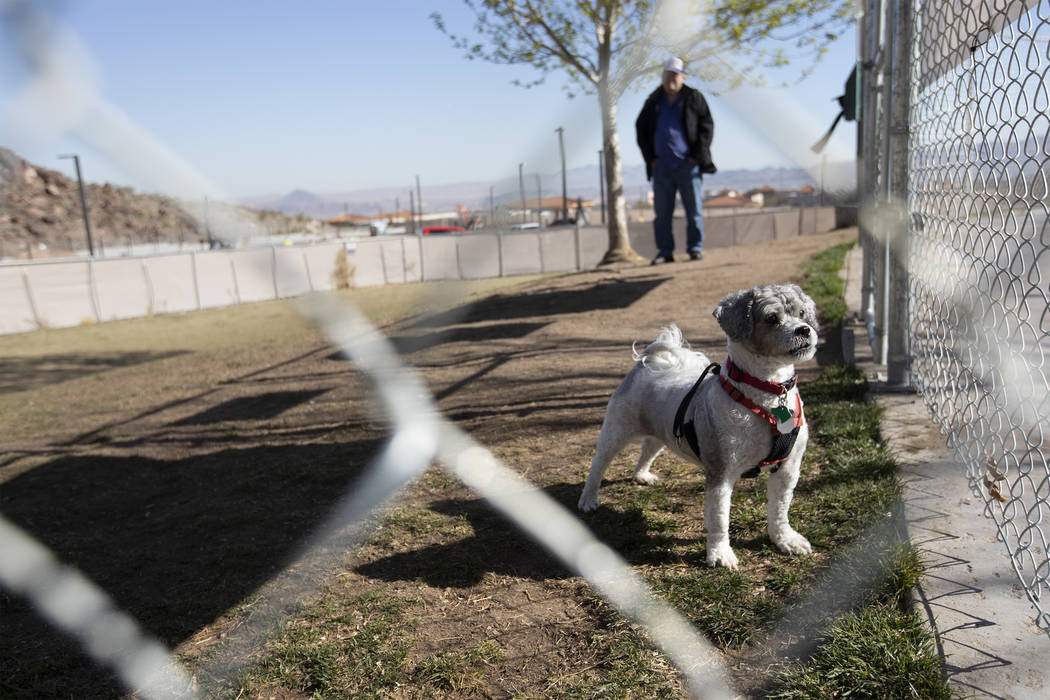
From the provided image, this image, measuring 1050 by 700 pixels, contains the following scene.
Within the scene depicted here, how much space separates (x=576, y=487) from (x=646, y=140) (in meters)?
6.13

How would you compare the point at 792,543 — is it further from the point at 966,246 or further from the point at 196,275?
the point at 196,275

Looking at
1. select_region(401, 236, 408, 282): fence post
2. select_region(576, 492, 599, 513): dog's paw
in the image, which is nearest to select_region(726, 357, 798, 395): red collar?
select_region(576, 492, 599, 513): dog's paw

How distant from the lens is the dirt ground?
3.03 meters

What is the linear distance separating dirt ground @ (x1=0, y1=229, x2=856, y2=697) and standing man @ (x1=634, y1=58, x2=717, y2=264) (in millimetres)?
1188

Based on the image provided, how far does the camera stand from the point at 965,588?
8.45ft

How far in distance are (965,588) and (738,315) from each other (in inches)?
45.7

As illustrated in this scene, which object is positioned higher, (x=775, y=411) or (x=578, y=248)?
(x=775, y=411)

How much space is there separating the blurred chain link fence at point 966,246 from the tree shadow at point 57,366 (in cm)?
1124

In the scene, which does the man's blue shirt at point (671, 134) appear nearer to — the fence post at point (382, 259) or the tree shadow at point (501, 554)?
the tree shadow at point (501, 554)

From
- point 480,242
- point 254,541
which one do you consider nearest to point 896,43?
point 480,242

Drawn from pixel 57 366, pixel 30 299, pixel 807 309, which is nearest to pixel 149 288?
pixel 30 299

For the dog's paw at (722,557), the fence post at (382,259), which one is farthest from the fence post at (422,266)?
the dog's paw at (722,557)

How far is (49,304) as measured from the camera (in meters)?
19.5

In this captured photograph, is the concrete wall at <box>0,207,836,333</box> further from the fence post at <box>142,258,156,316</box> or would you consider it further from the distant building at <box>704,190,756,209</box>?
the distant building at <box>704,190,756,209</box>
